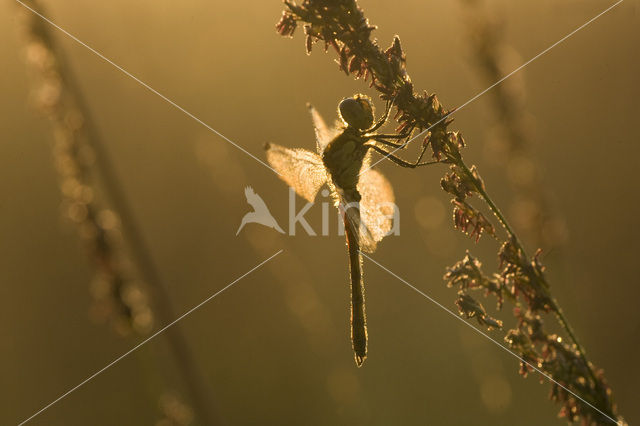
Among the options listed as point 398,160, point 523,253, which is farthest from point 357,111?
point 523,253

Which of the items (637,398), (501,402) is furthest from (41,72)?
(637,398)

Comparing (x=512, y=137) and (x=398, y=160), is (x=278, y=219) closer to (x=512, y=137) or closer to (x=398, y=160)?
(x=398, y=160)

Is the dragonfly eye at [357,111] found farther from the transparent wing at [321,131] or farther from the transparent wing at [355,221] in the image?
the transparent wing at [355,221]

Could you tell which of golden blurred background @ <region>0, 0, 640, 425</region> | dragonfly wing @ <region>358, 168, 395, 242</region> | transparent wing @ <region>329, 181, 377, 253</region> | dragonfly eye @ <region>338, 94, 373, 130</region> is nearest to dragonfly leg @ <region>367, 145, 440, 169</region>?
dragonfly eye @ <region>338, 94, 373, 130</region>

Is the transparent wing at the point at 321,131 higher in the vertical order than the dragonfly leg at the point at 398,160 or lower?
higher

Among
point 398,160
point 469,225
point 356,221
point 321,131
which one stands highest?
point 321,131

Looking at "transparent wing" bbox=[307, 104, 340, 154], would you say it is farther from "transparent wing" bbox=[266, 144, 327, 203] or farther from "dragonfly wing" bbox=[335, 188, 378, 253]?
"dragonfly wing" bbox=[335, 188, 378, 253]

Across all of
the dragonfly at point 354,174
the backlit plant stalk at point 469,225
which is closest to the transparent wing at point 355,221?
the dragonfly at point 354,174
